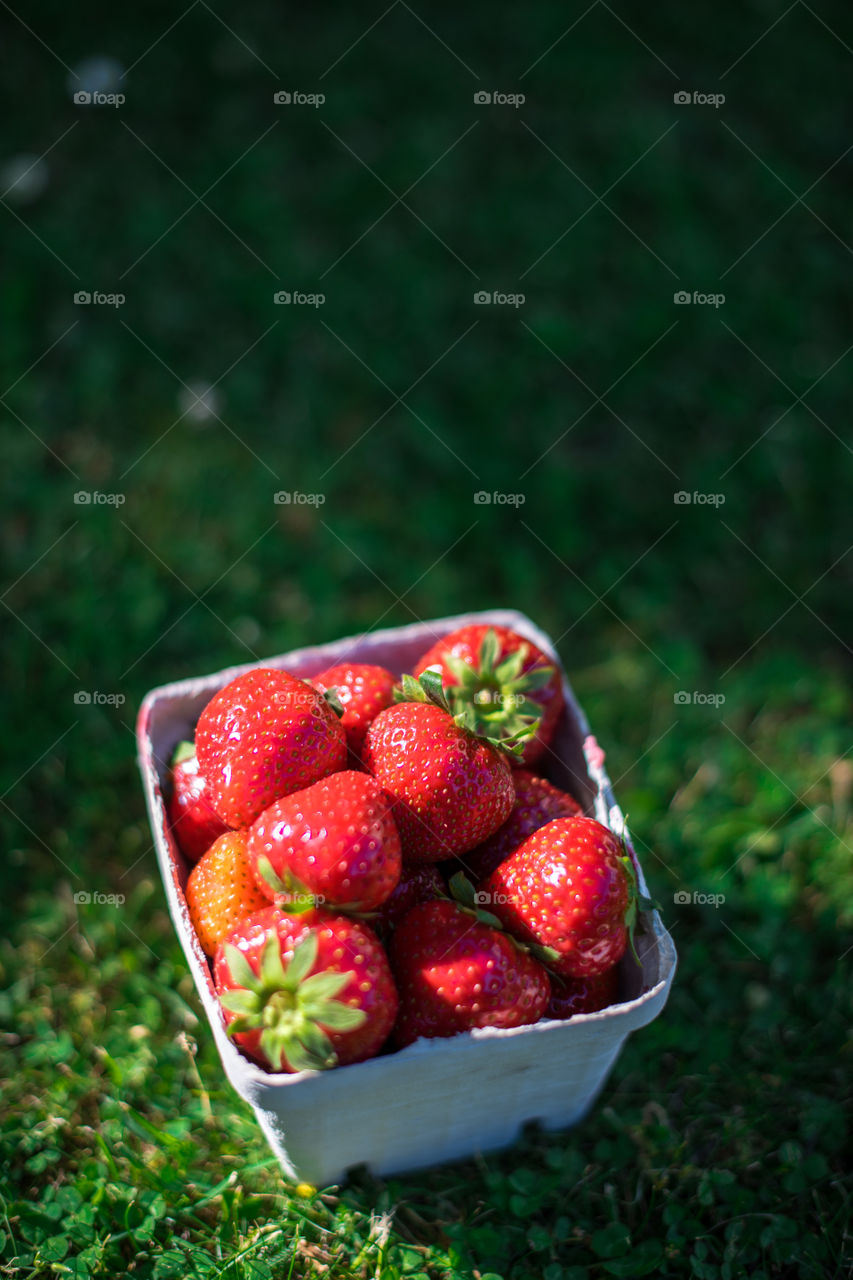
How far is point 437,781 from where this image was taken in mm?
1424

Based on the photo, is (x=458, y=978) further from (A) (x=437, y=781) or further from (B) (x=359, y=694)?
(B) (x=359, y=694)

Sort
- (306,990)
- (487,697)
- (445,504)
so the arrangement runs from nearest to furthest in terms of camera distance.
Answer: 1. (306,990)
2. (487,697)
3. (445,504)

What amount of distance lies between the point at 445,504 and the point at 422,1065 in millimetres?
1646

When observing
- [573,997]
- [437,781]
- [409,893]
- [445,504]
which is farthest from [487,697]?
[445,504]

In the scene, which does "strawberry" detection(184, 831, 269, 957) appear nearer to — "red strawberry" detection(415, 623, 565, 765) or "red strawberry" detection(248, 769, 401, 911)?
"red strawberry" detection(248, 769, 401, 911)

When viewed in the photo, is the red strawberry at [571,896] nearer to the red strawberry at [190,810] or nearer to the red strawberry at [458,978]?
the red strawberry at [458,978]

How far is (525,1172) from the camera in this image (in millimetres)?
1668

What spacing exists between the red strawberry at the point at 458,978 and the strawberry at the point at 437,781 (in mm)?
96

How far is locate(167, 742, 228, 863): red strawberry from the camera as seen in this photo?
5.17 feet

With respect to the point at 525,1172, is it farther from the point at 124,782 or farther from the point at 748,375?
the point at 748,375

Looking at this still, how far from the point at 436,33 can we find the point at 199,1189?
3604 mm

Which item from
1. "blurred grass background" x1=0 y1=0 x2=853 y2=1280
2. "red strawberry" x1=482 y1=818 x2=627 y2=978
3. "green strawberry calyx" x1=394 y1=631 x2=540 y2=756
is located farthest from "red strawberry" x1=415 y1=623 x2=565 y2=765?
"blurred grass background" x1=0 y1=0 x2=853 y2=1280

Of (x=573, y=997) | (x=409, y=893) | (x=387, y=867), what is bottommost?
(x=573, y=997)

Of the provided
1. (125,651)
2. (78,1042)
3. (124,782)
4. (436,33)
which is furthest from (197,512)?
(436,33)
